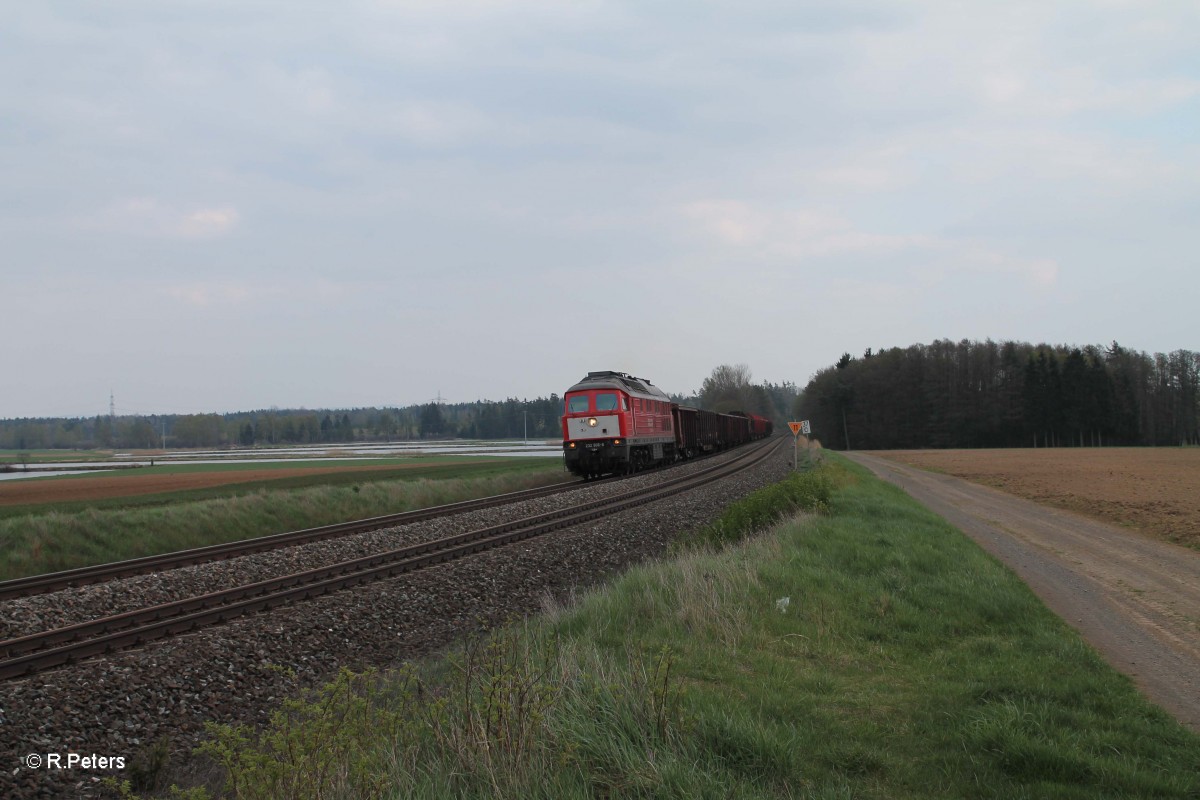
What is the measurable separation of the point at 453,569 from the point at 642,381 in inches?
1034

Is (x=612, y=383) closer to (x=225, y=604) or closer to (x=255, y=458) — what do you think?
(x=225, y=604)

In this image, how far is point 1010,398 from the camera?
328 feet

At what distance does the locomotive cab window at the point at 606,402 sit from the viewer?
3228 cm

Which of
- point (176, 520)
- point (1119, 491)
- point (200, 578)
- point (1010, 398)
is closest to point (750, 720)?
point (200, 578)

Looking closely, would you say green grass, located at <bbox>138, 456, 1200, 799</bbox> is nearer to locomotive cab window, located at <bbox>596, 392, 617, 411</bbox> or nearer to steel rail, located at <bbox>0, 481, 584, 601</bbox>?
steel rail, located at <bbox>0, 481, 584, 601</bbox>

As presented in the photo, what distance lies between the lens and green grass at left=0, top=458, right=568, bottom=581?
57.9ft

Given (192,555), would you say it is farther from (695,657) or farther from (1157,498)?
(1157,498)

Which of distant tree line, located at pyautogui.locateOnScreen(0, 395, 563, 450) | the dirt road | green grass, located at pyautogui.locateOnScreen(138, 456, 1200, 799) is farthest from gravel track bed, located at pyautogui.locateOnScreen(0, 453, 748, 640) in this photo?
distant tree line, located at pyautogui.locateOnScreen(0, 395, 563, 450)

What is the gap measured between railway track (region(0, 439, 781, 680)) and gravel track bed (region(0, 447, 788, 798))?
44cm

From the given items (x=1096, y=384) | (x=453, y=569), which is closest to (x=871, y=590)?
(x=453, y=569)

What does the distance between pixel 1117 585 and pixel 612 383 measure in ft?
73.1

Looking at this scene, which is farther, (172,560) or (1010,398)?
(1010,398)

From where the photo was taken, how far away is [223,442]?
181250 millimetres

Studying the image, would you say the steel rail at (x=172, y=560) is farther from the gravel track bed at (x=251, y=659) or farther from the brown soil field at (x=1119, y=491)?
the brown soil field at (x=1119, y=491)
